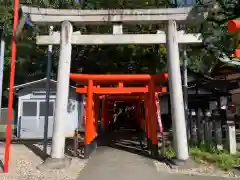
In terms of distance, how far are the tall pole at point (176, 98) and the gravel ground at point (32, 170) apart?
2737 millimetres

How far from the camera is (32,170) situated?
26.2 ft

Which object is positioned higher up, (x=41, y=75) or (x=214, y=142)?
(x=41, y=75)

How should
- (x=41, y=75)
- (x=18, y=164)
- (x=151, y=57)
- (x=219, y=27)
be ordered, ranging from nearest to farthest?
1. (x=18, y=164)
2. (x=219, y=27)
3. (x=151, y=57)
4. (x=41, y=75)

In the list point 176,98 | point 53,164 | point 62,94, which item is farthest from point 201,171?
point 62,94

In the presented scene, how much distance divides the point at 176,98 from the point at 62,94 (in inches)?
125

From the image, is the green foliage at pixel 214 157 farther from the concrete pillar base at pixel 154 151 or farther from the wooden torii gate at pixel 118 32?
the wooden torii gate at pixel 118 32

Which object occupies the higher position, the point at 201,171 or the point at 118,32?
the point at 118,32

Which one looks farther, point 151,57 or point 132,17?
point 151,57

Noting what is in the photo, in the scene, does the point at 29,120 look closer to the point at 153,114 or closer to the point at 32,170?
the point at 153,114

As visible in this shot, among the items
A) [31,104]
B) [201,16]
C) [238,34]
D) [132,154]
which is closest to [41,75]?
[31,104]

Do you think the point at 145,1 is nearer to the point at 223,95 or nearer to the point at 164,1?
the point at 164,1

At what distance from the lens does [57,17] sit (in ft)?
30.0

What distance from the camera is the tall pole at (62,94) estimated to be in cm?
856

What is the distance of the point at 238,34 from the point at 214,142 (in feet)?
19.4
